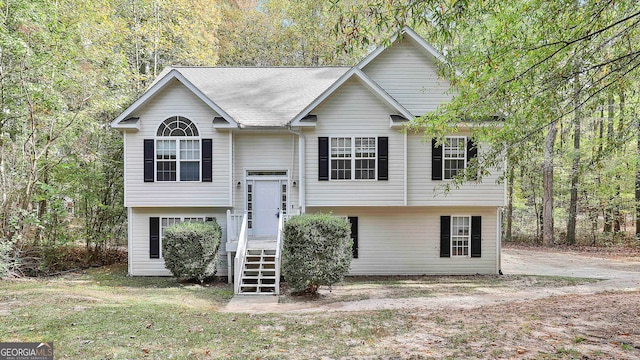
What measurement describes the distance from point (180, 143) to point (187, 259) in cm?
393

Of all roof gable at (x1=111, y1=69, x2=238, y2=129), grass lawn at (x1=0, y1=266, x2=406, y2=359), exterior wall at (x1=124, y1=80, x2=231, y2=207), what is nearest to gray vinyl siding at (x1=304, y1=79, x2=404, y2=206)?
roof gable at (x1=111, y1=69, x2=238, y2=129)

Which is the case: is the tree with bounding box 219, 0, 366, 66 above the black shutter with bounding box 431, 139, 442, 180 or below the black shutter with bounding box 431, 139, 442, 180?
above

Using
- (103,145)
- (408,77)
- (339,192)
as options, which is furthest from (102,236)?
(408,77)

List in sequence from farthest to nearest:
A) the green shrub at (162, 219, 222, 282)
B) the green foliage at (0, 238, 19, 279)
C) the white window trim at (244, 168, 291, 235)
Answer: the white window trim at (244, 168, 291, 235) → the green shrub at (162, 219, 222, 282) → the green foliage at (0, 238, 19, 279)

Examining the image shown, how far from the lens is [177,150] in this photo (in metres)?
12.5

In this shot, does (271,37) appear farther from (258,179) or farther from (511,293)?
(511,293)

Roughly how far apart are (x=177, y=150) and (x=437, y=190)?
8833 mm

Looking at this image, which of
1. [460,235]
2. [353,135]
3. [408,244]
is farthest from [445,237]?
[353,135]

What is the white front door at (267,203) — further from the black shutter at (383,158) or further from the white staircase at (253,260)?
the black shutter at (383,158)

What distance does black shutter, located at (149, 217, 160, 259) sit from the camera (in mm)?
12923

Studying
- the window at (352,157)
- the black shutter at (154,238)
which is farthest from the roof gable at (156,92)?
the window at (352,157)

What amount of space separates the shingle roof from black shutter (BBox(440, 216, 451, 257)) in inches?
256

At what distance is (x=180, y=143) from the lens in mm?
12500

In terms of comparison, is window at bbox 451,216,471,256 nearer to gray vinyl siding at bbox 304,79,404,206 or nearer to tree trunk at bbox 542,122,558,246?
gray vinyl siding at bbox 304,79,404,206
